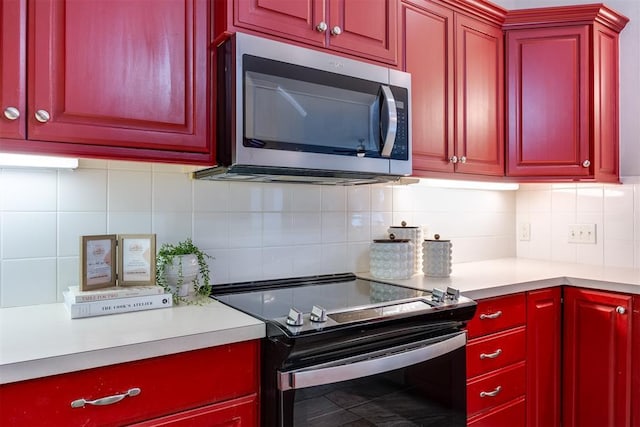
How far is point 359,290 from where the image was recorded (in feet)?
5.65

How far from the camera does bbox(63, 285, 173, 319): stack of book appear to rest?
1222mm

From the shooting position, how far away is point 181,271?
1.47m

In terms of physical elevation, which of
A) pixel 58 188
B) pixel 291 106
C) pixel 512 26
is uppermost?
pixel 512 26

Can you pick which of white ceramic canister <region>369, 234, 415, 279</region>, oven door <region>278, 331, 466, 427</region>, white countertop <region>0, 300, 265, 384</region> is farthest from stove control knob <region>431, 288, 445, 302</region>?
white countertop <region>0, 300, 265, 384</region>

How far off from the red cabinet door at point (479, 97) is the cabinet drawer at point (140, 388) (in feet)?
4.41

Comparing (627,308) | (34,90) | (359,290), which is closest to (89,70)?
(34,90)

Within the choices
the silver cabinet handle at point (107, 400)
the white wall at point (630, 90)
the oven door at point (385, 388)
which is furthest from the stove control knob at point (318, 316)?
the white wall at point (630, 90)

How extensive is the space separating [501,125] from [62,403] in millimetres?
2060

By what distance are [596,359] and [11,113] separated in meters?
2.19

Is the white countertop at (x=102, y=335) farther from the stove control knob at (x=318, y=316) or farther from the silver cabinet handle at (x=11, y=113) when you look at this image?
the silver cabinet handle at (x=11, y=113)

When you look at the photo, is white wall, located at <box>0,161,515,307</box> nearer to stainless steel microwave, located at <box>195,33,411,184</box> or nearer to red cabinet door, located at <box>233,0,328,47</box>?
stainless steel microwave, located at <box>195,33,411,184</box>

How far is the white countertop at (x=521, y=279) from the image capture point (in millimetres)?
1739

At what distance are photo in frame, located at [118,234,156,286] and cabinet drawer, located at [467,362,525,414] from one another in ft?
3.91

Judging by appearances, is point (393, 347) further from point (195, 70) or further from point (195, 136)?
point (195, 70)
